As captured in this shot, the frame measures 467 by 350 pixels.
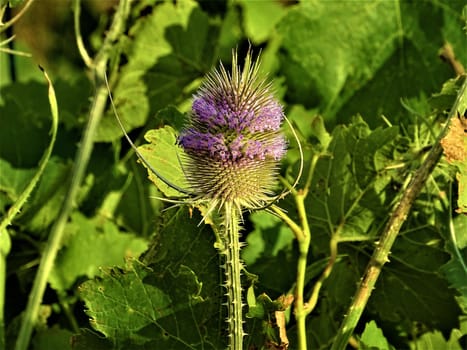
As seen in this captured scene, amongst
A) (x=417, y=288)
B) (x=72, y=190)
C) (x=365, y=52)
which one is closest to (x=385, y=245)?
(x=417, y=288)

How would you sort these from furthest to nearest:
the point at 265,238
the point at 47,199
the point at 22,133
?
the point at 22,133, the point at 47,199, the point at 265,238

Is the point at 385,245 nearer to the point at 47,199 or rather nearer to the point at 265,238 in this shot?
the point at 265,238

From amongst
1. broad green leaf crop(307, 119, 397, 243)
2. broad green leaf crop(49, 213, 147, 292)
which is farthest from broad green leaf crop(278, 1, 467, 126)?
broad green leaf crop(49, 213, 147, 292)

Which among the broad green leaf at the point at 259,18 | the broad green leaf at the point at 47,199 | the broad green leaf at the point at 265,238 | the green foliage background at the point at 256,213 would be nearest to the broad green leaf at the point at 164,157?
the green foliage background at the point at 256,213

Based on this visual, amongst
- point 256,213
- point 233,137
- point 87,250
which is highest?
point 233,137

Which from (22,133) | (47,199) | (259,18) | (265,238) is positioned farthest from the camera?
(259,18)

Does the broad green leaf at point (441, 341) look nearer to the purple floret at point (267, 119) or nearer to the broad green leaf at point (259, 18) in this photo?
the purple floret at point (267, 119)

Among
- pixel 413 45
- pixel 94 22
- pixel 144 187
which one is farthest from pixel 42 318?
pixel 94 22
